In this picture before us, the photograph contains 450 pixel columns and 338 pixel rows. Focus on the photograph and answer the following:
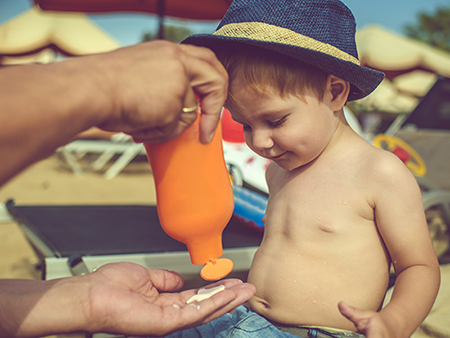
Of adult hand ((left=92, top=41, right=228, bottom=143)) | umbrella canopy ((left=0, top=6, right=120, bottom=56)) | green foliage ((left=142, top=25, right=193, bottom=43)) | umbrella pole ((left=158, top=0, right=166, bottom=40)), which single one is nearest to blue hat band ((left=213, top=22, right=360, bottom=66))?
adult hand ((left=92, top=41, right=228, bottom=143))

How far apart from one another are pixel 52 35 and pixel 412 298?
34.9 ft

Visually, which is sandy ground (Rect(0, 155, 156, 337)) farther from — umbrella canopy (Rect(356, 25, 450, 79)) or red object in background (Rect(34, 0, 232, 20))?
umbrella canopy (Rect(356, 25, 450, 79))

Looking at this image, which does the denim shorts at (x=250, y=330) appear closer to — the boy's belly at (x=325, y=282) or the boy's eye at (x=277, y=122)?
the boy's belly at (x=325, y=282)

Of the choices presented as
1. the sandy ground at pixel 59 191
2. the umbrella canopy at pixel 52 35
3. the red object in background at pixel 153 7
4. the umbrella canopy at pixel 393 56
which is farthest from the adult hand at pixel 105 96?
the umbrella canopy at pixel 393 56

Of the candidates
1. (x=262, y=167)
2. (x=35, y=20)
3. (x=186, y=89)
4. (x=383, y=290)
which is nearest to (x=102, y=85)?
(x=186, y=89)

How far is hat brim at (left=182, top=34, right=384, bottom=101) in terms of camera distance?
0.89 metres

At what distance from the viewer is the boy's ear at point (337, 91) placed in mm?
1028

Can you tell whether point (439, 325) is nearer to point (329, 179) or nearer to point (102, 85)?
point (329, 179)

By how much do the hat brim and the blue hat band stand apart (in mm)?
15

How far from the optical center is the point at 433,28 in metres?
28.9

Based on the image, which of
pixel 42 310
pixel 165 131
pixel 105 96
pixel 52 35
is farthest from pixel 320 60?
pixel 52 35

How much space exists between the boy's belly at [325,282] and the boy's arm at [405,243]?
8cm

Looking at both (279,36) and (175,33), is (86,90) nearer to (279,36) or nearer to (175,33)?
(279,36)

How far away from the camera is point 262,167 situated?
2.97 m
